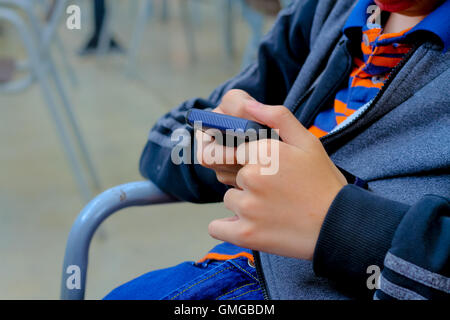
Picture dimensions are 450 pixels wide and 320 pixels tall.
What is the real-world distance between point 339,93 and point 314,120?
0.04m

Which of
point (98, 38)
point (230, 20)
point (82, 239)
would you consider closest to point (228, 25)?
point (230, 20)

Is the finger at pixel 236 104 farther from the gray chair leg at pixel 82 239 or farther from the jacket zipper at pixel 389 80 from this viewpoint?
the gray chair leg at pixel 82 239

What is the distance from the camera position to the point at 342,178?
Result: 15.3 inches

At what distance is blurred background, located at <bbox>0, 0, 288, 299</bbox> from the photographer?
1387 millimetres

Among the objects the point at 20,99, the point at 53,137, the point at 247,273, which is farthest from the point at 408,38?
the point at 20,99

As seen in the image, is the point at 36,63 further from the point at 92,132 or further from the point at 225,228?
the point at 225,228

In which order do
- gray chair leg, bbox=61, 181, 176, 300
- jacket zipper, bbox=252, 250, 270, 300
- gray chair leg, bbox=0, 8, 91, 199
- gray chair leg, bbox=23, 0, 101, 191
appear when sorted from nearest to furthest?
jacket zipper, bbox=252, 250, 270, 300
gray chair leg, bbox=61, 181, 176, 300
gray chair leg, bbox=0, 8, 91, 199
gray chair leg, bbox=23, 0, 101, 191

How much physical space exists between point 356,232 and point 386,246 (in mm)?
23

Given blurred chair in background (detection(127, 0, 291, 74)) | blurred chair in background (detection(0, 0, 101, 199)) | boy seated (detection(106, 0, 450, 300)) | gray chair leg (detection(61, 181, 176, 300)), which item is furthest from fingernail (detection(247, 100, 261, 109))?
blurred chair in background (detection(0, 0, 101, 199))

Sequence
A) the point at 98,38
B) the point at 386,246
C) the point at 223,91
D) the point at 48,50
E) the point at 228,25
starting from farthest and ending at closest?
the point at 98,38 < the point at 228,25 < the point at 48,50 < the point at 223,91 < the point at 386,246

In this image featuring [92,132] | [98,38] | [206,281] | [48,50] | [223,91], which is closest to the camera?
[206,281]

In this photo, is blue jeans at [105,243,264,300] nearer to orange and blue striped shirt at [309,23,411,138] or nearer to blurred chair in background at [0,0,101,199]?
orange and blue striped shirt at [309,23,411,138]
